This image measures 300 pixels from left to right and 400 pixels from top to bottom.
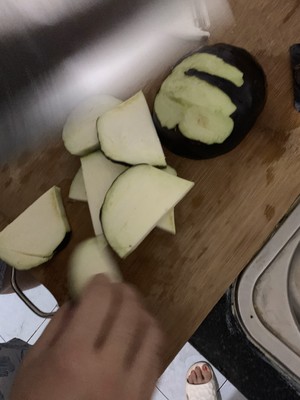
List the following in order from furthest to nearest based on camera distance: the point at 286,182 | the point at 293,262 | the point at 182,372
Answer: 1. the point at 182,372
2. the point at 293,262
3. the point at 286,182

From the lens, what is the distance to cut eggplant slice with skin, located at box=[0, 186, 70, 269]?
90 centimetres

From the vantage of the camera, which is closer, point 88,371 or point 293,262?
point 88,371

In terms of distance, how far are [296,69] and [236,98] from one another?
4.6 inches

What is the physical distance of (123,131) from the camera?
34.2 inches

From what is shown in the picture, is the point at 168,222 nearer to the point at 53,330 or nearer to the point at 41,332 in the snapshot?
the point at 53,330

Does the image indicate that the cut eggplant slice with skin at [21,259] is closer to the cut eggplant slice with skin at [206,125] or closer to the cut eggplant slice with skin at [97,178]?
the cut eggplant slice with skin at [97,178]

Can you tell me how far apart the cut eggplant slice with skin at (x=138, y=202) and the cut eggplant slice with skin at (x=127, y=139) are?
0.02 meters

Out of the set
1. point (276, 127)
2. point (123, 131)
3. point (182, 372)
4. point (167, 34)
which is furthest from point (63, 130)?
point (182, 372)

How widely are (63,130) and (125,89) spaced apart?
0.41ft

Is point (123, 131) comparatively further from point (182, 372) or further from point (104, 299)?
point (182, 372)

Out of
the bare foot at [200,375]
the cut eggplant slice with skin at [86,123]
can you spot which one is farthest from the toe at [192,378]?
the cut eggplant slice with skin at [86,123]

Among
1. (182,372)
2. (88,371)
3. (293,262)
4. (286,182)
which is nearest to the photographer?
(88,371)

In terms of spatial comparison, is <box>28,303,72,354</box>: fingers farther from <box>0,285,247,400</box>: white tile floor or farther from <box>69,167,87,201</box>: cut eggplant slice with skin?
<box>0,285,247,400</box>: white tile floor

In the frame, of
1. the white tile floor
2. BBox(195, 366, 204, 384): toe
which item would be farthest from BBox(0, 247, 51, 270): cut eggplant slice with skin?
BBox(195, 366, 204, 384): toe
